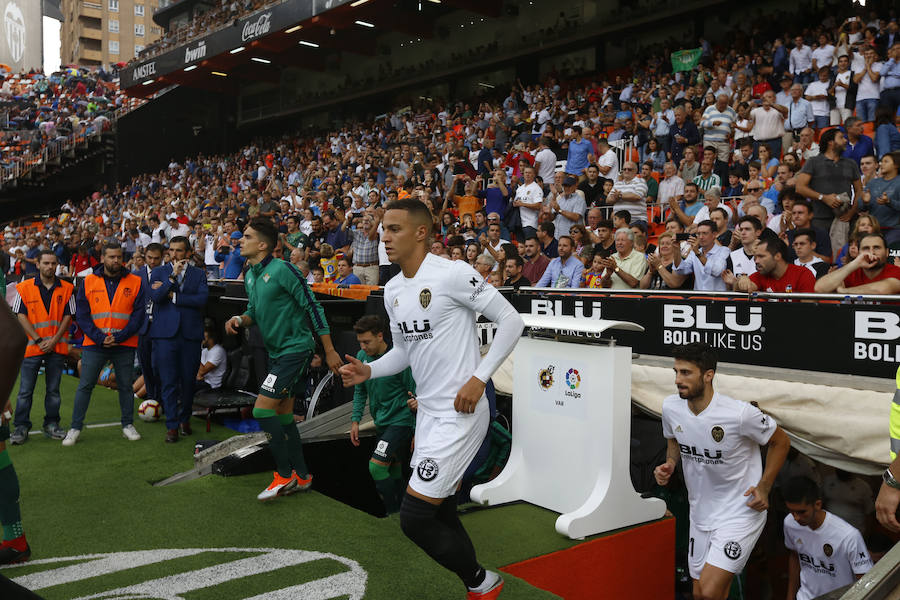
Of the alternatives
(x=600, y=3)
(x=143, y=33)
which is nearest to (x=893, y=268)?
(x=600, y=3)

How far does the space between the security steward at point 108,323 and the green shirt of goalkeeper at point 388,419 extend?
324 cm

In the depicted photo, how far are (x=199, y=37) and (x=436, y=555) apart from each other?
28.9m

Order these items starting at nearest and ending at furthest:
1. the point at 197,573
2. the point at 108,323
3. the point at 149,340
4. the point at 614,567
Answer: the point at 197,573
the point at 614,567
the point at 108,323
the point at 149,340

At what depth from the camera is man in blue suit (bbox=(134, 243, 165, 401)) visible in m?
7.80

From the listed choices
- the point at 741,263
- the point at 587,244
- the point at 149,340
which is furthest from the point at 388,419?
the point at 149,340

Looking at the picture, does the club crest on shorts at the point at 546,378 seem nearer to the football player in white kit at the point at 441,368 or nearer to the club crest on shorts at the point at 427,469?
the football player in white kit at the point at 441,368

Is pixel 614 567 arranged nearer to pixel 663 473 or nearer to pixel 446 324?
pixel 663 473

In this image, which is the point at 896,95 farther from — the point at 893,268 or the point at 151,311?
the point at 151,311

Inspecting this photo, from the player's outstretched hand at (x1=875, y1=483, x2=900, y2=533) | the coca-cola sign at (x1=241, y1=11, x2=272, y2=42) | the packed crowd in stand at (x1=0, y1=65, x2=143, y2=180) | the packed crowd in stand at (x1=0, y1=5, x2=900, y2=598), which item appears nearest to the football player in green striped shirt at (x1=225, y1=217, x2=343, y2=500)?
the packed crowd in stand at (x1=0, y1=5, x2=900, y2=598)

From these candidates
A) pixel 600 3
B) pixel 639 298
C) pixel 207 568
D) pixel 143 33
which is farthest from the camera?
pixel 143 33

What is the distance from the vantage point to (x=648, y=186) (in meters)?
10.8

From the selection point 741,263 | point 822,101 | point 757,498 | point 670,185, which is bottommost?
point 757,498

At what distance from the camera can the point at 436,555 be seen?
10.7 feet

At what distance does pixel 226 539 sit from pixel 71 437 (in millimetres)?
3856
